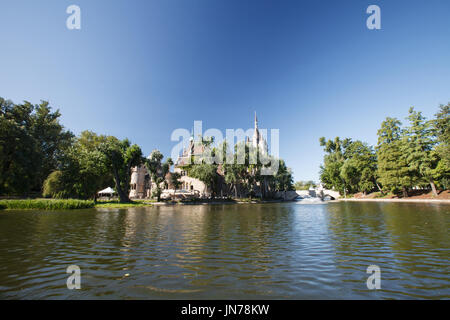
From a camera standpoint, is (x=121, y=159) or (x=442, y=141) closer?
(x=442, y=141)

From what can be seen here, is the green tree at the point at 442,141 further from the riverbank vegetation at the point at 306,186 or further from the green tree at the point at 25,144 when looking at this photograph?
the green tree at the point at 25,144

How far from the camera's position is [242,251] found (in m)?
8.48

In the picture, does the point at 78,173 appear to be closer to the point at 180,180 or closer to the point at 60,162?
the point at 60,162

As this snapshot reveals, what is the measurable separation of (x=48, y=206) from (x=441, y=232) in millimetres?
42848

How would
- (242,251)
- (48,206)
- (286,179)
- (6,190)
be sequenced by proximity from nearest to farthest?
(242,251) < (48,206) < (6,190) < (286,179)

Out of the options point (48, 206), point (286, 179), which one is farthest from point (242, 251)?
point (286, 179)

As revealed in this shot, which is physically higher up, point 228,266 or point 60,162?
point 60,162

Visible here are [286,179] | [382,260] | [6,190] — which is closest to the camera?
[382,260]

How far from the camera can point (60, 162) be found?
46656 millimetres

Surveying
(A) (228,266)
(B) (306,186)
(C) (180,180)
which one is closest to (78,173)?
(C) (180,180)

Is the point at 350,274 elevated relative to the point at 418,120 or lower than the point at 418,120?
lower

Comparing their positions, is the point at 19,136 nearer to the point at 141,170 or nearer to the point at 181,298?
the point at 141,170

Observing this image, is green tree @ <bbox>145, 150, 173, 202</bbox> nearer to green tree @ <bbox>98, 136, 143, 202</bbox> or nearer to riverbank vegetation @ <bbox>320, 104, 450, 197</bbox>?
green tree @ <bbox>98, 136, 143, 202</bbox>
